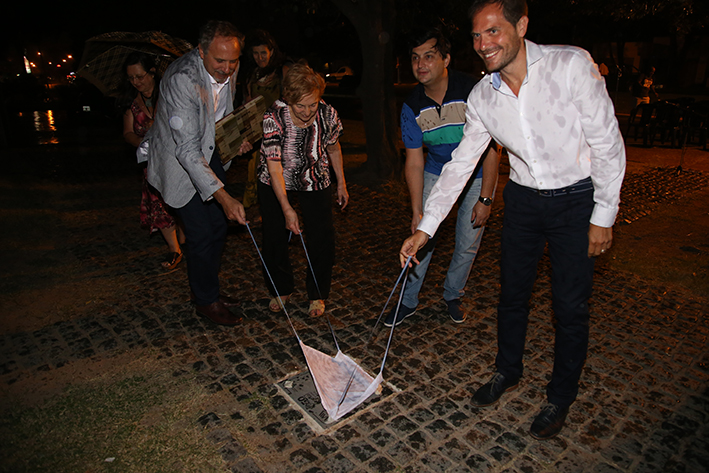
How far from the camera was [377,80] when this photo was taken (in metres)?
9.27

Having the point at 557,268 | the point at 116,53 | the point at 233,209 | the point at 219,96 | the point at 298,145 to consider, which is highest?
the point at 116,53

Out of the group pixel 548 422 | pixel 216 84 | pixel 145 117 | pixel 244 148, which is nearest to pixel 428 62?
pixel 216 84

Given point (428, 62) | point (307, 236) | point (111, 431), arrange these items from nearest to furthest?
point (111, 431) < point (428, 62) < point (307, 236)

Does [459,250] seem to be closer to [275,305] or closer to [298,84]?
[275,305]

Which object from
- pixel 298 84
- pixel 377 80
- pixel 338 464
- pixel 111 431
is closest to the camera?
pixel 338 464

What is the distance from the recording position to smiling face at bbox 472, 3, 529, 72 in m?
2.42

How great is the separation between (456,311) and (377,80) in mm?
6209

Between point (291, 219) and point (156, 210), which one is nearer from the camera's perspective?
point (291, 219)

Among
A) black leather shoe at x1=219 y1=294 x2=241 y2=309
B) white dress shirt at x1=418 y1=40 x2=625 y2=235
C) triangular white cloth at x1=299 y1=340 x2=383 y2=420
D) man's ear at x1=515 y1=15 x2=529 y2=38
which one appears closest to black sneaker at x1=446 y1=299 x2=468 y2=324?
triangular white cloth at x1=299 y1=340 x2=383 y2=420

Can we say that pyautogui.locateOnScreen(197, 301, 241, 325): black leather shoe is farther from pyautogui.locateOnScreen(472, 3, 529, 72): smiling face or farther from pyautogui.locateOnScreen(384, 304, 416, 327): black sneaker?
pyautogui.locateOnScreen(472, 3, 529, 72): smiling face

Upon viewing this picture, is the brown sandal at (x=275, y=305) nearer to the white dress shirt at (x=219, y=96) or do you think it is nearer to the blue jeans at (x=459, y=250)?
the blue jeans at (x=459, y=250)

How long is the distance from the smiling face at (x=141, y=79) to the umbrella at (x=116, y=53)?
157mm

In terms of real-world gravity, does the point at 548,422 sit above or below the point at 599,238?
below

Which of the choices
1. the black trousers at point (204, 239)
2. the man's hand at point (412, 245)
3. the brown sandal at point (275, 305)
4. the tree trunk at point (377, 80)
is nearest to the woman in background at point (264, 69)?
the black trousers at point (204, 239)
